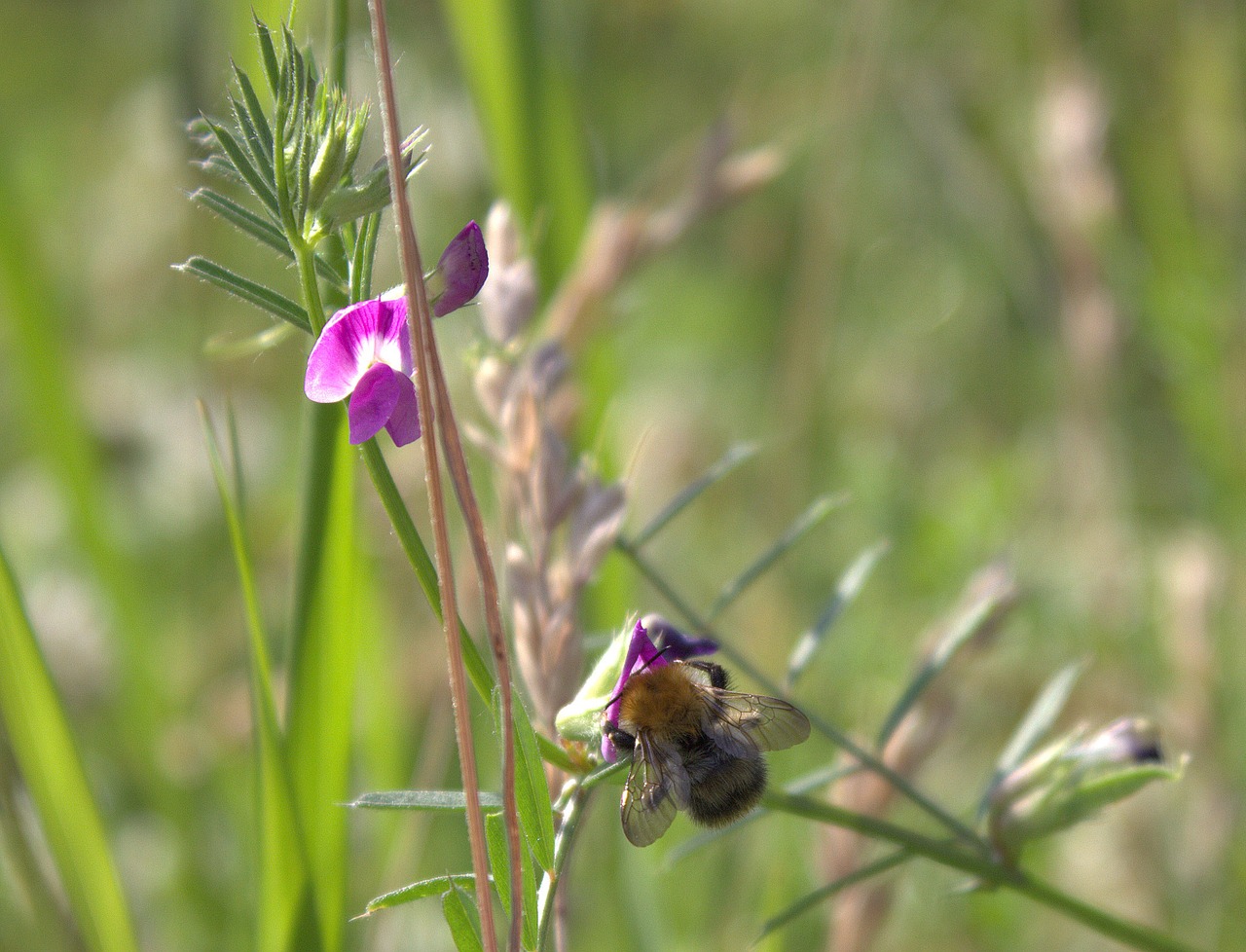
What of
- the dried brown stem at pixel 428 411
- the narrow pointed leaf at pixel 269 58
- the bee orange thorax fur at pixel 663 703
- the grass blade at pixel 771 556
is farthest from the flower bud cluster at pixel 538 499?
the narrow pointed leaf at pixel 269 58

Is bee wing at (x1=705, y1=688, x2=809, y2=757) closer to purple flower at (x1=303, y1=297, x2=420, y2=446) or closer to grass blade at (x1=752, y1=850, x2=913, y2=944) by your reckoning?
grass blade at (x1=752, y1=850, x2=913, y2=944)

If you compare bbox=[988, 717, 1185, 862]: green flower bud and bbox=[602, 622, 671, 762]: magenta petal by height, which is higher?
bbox=[602, 622, 671, 762]: magenta petal

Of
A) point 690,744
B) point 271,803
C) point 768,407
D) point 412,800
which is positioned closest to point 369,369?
point 412,800

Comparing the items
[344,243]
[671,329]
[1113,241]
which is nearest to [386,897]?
[344,243]

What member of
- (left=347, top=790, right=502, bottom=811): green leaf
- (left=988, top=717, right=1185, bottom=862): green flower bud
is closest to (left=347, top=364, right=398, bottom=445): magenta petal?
(left=347, top=790, right=502, bottom=811): green leaf

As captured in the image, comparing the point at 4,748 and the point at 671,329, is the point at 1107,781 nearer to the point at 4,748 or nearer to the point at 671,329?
the point at 4,748

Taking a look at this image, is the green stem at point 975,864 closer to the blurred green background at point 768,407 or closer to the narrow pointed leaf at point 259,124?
the blurred green background at point 768,407
